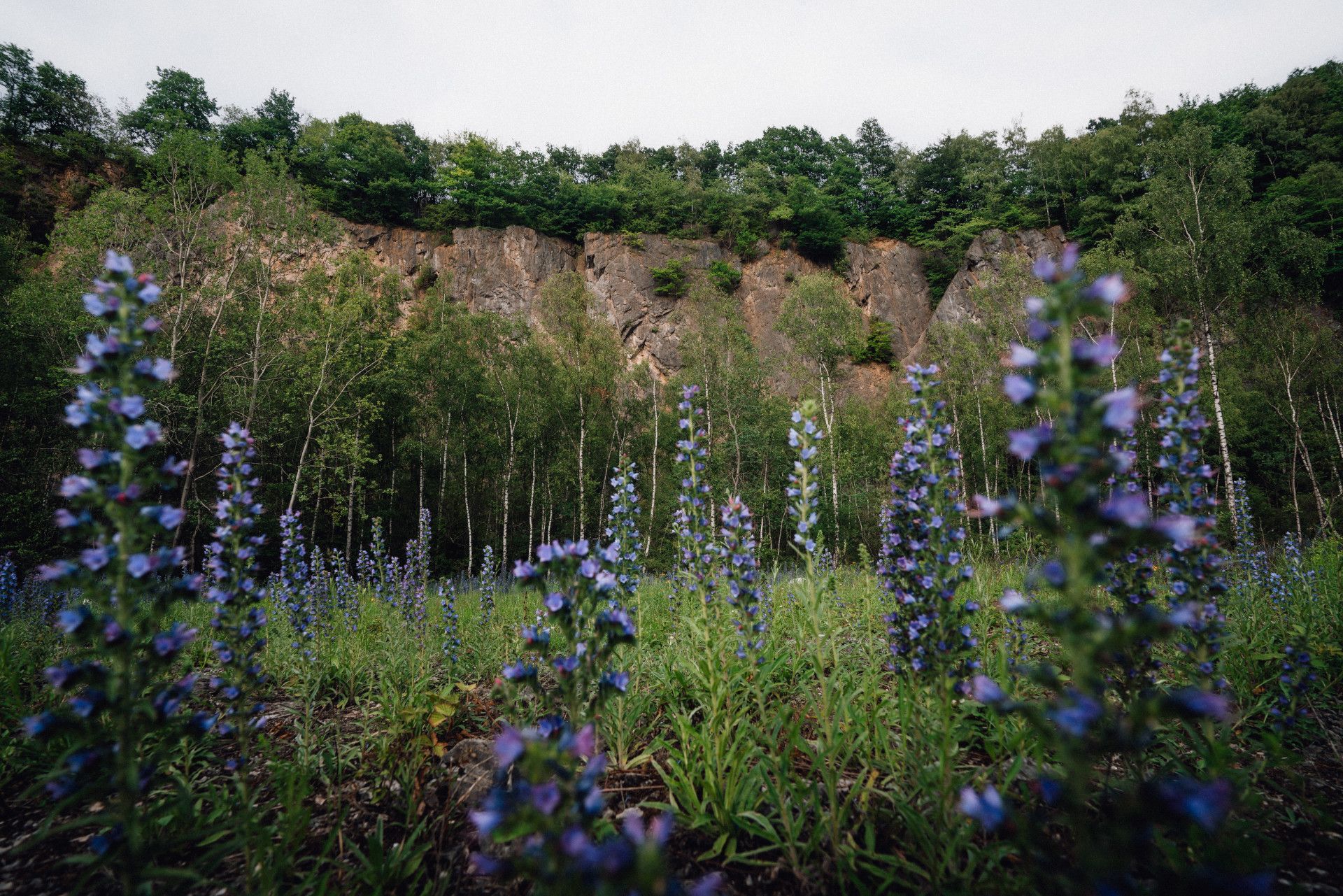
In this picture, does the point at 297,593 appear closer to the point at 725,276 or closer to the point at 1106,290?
the point at 1106,290

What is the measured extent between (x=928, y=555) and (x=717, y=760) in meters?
1.79

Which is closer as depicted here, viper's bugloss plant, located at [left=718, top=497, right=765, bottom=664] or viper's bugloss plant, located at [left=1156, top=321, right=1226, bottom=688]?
viper's bugloss plant, located at [left=1156, top=321, right=1226, bottom=688]

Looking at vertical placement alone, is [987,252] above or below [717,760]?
above

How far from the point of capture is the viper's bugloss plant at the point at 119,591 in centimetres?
189

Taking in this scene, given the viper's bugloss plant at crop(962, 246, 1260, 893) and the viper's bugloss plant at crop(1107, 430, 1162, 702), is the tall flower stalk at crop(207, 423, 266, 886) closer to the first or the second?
the viper's bugloss plant at crop(962, 246, 1260, 893)

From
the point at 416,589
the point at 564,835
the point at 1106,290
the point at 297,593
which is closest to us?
the point at 564,835

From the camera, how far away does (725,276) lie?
42188mm

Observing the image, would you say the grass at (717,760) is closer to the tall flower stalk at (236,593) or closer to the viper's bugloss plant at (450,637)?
the viper's bugloss plant at (450,637)

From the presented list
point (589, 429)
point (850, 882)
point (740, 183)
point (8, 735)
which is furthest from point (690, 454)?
point (740, 183)

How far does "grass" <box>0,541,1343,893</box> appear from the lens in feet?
8.34

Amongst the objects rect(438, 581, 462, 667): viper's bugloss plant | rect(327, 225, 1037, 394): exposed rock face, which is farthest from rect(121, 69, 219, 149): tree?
rect(438, 581, 462, 667): viper's bugloss plant

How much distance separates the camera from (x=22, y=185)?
1264 inches

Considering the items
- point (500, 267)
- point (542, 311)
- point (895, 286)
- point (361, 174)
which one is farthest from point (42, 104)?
point (895, 286)

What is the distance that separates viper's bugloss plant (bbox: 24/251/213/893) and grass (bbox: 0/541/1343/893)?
308 millimetres
